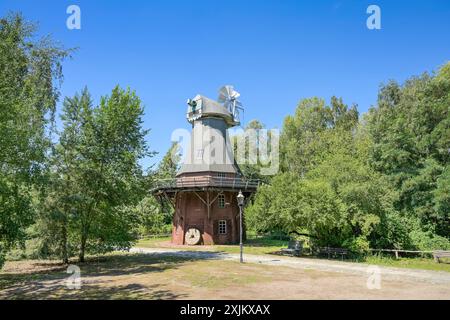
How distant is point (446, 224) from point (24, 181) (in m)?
31.6

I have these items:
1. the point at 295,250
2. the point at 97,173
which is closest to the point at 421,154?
the point at 295,250

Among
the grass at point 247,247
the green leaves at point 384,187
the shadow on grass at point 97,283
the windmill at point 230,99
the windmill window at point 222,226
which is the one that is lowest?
the grass at point 247,247

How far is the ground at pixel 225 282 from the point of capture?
1105cm

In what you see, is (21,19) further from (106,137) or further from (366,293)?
(366,293)

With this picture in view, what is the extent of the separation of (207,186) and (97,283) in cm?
1824

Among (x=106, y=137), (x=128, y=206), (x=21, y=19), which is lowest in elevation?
(x=128, y=206)

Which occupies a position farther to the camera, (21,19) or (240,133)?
(240,133)

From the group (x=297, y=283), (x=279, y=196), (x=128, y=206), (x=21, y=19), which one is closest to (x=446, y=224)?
(x=279, y=196)

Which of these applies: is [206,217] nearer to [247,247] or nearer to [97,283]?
[247,247]

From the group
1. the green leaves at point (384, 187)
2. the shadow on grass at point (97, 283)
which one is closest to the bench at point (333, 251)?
the green leaves at point (384, 187)

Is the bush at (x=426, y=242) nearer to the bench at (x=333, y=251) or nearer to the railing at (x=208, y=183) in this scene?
the bench at (x=333, y=251)

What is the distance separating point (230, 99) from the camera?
3978cm

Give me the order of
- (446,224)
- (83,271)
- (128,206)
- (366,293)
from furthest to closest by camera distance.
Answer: (446,224) → (128,206) → (83,271) → (366,293)

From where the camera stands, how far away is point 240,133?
177 ft
